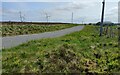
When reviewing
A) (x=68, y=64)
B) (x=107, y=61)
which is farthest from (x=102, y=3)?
(x=68, y=64)

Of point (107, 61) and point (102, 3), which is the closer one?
point (107, 61)

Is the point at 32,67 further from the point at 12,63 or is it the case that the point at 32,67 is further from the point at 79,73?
the point at 79,73

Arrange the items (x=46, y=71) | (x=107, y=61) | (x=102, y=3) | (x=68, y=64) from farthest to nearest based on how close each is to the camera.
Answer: (x=102, y=3), (x=107, y=61), (x=68, y=64), (x=46, y=71)

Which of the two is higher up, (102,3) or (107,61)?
(102,3)

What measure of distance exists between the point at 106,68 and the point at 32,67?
2.86 metres

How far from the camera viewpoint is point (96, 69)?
27.4ft

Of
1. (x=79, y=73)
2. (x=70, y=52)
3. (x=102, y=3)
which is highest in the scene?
(x=102, y=3)

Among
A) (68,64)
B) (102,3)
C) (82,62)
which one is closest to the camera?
(68,64)

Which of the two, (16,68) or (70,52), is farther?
(70,52)

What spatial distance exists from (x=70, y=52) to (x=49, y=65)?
4.99 ft

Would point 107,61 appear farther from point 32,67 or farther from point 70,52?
point 32,67

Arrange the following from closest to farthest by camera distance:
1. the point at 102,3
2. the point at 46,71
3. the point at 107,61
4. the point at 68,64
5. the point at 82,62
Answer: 1. the point at 46,71
2. the point at 68,64
3. the point at 82,62
4. the point at 107,61
5. the point at 102,3

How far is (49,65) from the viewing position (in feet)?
26.5

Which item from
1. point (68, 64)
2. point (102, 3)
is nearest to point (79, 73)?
point (68, 64)
